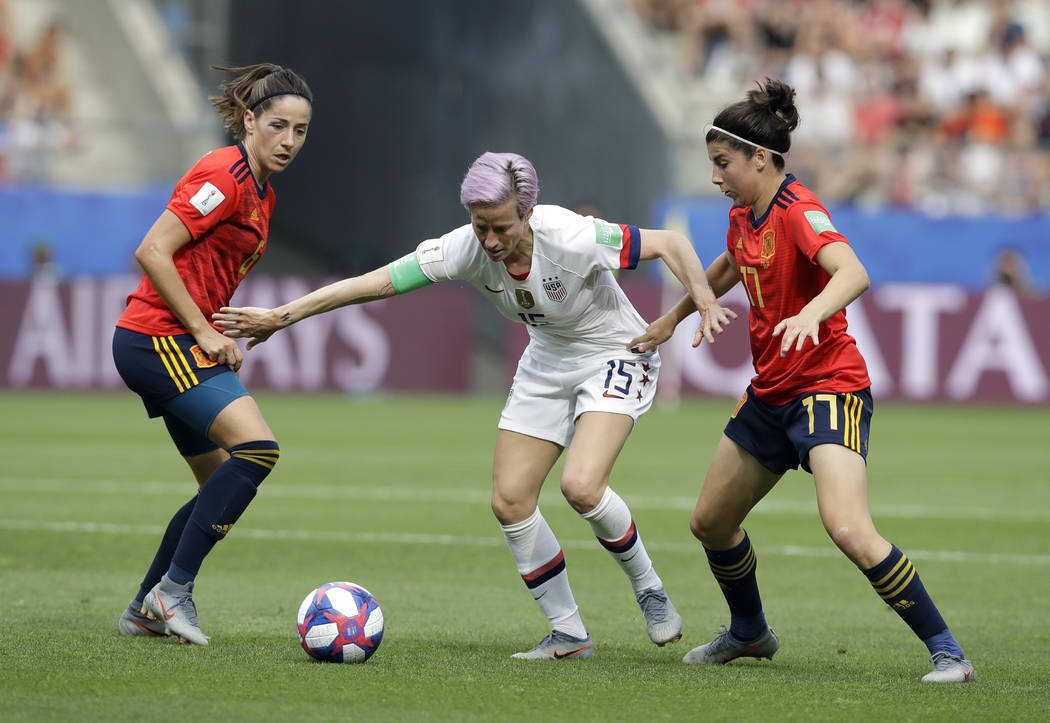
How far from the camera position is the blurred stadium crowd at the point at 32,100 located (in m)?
23.3

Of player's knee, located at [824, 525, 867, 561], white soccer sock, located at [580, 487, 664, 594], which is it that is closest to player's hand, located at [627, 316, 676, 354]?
white soccer sock, located at [580, 487, 664, 594]

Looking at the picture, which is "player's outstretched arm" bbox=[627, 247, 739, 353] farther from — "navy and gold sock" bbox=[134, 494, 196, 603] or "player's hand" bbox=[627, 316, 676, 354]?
"navy and gold sock" bbox=[134, 494, 196, 603]

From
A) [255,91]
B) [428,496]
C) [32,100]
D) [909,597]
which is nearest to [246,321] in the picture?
[255,91]

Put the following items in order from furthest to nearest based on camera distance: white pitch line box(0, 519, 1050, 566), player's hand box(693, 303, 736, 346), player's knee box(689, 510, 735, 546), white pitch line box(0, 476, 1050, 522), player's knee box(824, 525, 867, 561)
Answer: white pitch line box(0, 476, 1050, 522) → white pitch line box(0, 519, 1050, 566) → player's knee box(689, 510, 735, 546) → player's hand box(693, 303, 736, 346) → player's knee box(824, 525, 867, 561)

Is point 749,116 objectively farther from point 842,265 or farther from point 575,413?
point 575,413

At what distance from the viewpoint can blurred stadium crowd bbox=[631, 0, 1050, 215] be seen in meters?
23.1

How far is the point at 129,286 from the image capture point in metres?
21.5

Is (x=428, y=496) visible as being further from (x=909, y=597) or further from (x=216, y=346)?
(x=909, y=597)

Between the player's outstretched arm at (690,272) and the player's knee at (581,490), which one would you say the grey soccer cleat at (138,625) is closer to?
the player's knee at (581,490)

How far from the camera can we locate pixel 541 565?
248 inches

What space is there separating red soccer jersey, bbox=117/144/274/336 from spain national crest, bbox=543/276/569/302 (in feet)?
3.98

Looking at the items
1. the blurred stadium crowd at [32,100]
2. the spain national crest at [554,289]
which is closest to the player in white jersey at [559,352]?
the spain national crest at [554,289]

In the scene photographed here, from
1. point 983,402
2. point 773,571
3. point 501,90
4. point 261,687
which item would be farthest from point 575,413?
point 501,90

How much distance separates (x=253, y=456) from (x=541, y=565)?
124cm
